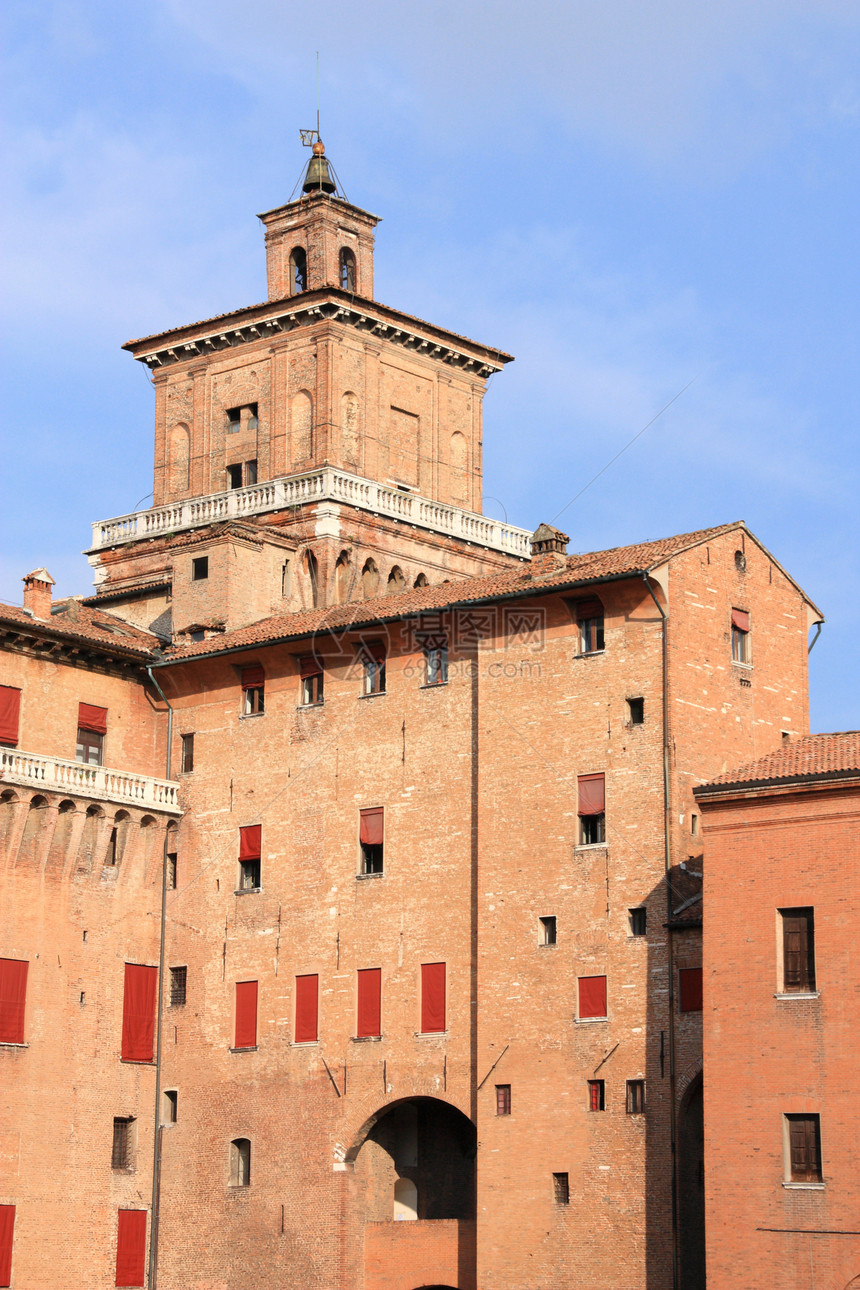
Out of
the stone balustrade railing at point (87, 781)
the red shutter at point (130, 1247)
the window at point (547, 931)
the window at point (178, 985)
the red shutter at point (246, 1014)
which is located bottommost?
the red shutter at point (130, 1247)

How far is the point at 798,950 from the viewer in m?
39.2

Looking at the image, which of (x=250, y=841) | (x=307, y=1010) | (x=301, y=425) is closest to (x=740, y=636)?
(x=250, y=841)

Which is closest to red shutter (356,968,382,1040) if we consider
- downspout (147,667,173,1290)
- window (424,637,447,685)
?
downspout (147,667,173,1290)

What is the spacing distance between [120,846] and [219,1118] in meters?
6.60

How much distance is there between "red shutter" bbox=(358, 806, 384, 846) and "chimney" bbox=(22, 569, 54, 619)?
9.83 metres

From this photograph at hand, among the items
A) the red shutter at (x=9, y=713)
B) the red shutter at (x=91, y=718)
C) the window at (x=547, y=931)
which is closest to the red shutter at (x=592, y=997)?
the window at (x=547, y=931)

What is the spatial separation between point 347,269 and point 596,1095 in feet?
94.5

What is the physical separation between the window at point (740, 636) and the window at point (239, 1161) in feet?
49.6

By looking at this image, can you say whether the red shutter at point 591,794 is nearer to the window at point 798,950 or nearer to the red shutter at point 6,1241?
the window at point 798,950

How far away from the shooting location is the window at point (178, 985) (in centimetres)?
5059

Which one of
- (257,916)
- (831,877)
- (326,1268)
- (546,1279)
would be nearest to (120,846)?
(257,916)

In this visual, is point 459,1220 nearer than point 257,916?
Yes

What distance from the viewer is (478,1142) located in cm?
4384

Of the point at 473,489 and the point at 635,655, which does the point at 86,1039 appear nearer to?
the point at 635,655
